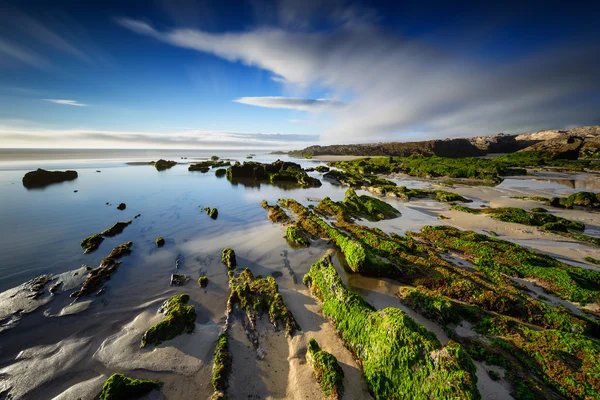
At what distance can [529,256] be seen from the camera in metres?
8.42

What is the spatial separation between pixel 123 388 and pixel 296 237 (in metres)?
7.87

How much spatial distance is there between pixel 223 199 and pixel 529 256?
20.1 meters

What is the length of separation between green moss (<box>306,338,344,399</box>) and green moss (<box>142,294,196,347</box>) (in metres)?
3.27

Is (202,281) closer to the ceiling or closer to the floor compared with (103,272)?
closer to the floor

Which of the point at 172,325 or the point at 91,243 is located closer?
the point at 172,325

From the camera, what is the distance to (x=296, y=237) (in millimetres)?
11070

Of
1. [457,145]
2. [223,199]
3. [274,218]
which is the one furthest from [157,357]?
[457,145]

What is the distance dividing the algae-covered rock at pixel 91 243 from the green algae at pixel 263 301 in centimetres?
756

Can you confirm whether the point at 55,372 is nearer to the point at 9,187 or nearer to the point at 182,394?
the point at 182,394

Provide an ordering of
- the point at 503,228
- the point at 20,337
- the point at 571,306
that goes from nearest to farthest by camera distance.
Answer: the point at 20,337 → the point at 571,306 → the point at 503,228

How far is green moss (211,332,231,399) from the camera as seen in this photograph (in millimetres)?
4148

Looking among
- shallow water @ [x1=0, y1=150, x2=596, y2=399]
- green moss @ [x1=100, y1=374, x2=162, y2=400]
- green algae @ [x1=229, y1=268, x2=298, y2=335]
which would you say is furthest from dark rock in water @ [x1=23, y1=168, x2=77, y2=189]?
green moss @ [x1=100, y1=374, x2=162, y2=400]

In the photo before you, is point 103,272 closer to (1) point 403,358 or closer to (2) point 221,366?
(2) point 221,366

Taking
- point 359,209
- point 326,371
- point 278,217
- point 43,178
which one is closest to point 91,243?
point 278,217
